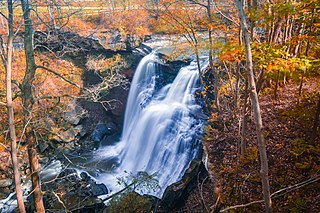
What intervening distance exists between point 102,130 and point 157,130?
517 centimetres

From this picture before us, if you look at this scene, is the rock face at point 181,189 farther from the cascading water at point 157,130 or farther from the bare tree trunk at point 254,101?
the bare tree trunk at point 254,101

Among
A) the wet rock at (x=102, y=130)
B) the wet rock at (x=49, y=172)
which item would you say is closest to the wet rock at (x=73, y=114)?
the wet rock at (x=102, y=130)

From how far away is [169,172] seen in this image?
10.8 metres

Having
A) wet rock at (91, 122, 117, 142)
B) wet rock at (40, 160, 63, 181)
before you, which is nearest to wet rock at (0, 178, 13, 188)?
wet rock at (40, 160, 63, 181)

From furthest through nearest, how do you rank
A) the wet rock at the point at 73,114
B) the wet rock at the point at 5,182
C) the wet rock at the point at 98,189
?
1. the wet rock at the point at 73,114
2. the wet rock at the point at 5,182
3. the wet rock at the point at 98,189

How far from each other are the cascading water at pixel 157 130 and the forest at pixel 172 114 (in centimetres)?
8

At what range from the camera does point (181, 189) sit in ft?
26.8

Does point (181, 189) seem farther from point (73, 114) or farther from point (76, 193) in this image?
point (73, 114)

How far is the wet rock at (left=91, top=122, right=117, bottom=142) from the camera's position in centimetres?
1631

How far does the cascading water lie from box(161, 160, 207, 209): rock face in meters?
1.35

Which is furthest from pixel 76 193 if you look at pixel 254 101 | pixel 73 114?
pixel 254 101

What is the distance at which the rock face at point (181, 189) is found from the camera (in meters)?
7.97

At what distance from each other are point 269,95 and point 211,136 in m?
2.99

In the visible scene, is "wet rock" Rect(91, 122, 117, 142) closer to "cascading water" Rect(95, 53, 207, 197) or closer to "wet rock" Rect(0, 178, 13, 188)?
"cascading water" Rect(95, 53, 207, 197)
